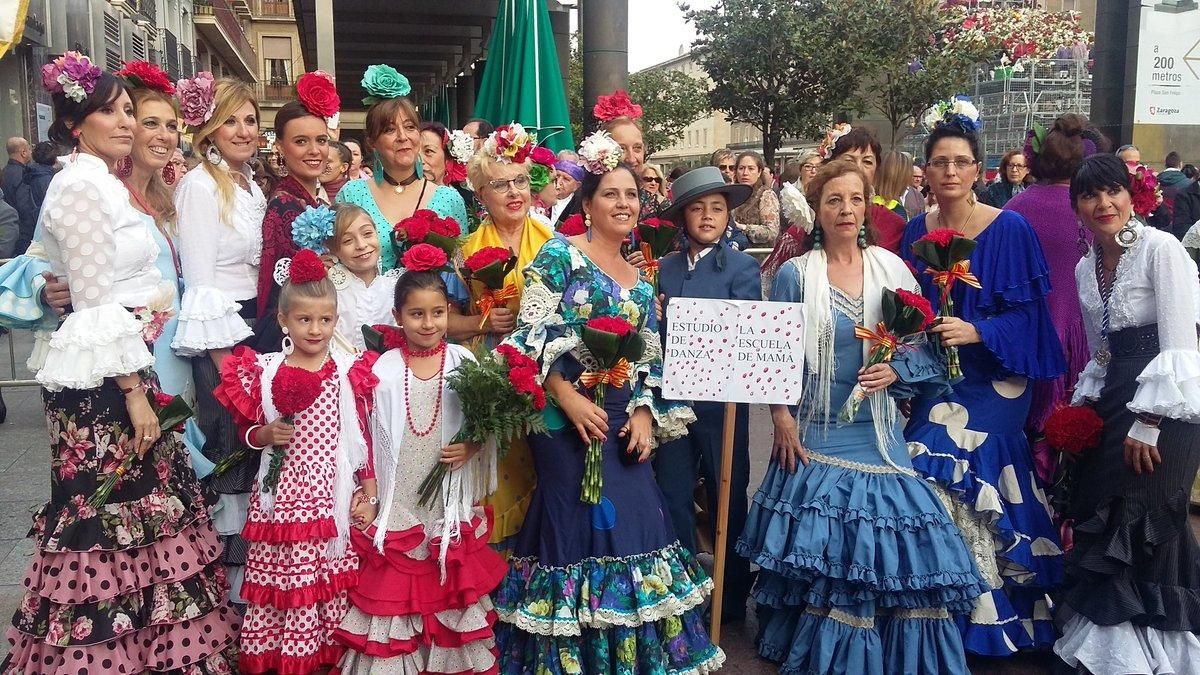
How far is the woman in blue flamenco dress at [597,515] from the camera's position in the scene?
12.3 ft

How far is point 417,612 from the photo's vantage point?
3.74 m

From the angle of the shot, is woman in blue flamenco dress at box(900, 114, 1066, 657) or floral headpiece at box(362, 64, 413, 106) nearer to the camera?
woman in blue flamenco dress at box(900, 114, 1066, 657)

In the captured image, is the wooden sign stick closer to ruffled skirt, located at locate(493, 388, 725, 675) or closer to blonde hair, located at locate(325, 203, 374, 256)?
ruffled skirt, located at locate(493, 388, 725, 675)

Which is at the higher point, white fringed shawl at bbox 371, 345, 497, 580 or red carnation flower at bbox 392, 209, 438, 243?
red carnation flower at bbox 392, 209, 438, 243

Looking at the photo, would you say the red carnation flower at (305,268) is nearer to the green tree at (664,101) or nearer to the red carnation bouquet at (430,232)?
the red carnation bouquet at (430,232)

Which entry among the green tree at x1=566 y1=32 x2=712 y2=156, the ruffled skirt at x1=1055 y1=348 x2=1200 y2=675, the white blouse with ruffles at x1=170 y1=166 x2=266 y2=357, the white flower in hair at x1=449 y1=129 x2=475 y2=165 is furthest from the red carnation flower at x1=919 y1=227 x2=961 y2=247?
the green tree at x1=566 y1=32 x2=712 y2=156

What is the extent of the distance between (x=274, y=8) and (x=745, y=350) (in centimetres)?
6327

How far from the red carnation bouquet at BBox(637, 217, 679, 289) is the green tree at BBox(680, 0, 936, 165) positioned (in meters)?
15.6

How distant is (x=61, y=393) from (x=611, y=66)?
6886mm

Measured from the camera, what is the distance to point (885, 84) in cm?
2102

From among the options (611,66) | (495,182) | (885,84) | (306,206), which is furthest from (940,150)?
(885,84)

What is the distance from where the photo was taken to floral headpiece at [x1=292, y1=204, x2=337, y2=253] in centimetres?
401

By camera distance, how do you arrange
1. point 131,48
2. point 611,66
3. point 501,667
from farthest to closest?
point 131,48
point 611,66
point 501,667

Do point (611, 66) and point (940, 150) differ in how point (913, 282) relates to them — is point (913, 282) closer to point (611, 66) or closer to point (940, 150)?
point (940, 150)
